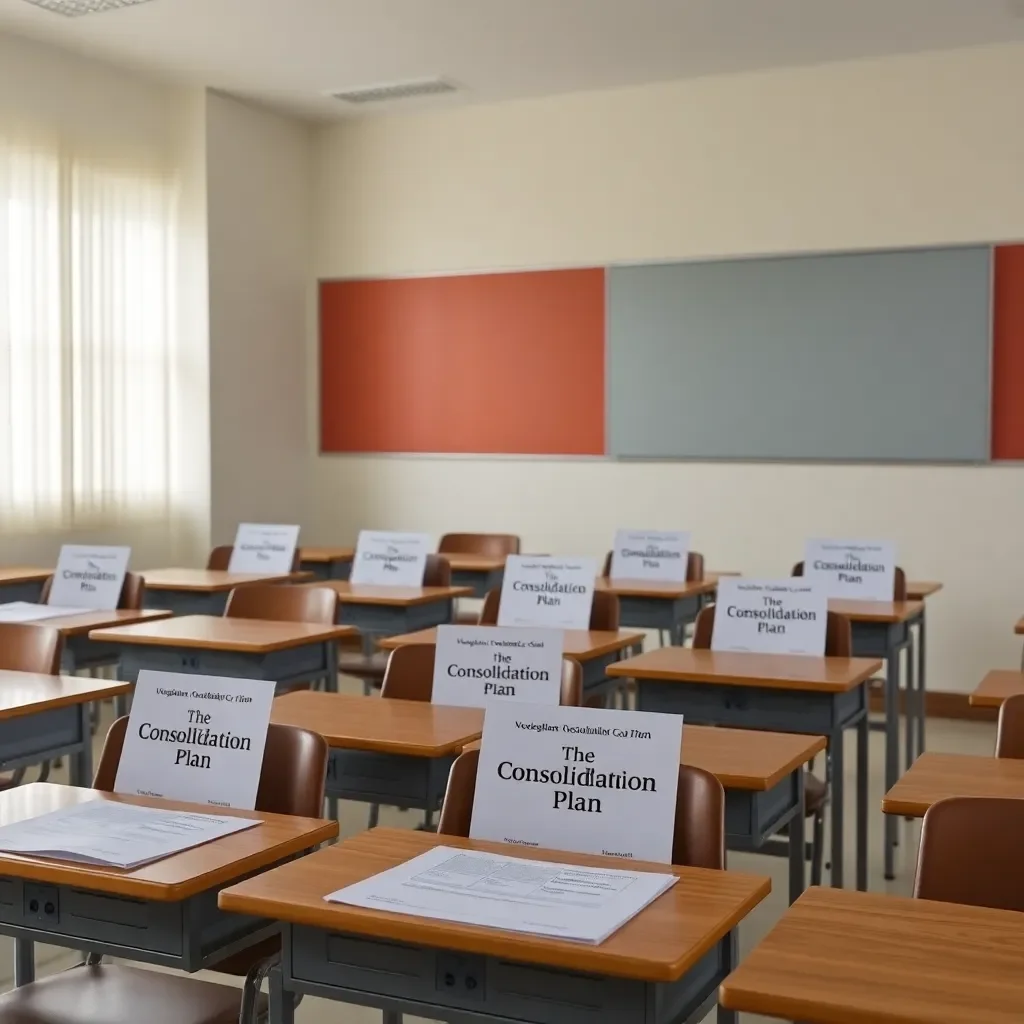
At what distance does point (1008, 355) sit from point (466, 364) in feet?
9.92

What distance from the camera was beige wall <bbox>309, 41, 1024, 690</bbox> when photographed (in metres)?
6.75

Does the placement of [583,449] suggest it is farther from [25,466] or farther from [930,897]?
[930,897]

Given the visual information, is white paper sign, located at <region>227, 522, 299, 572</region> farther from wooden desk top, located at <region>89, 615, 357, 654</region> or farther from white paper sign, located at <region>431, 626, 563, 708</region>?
white paper sign, located at <region>431, 626, 563, 708</region>

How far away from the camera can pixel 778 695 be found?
12.0ft

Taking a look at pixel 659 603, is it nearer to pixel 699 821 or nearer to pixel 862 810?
pixel 862 810

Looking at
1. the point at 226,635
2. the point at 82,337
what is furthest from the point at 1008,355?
the point at 82,337

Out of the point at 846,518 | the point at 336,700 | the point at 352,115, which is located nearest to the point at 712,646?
the point at 336,700

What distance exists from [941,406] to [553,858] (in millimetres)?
5370

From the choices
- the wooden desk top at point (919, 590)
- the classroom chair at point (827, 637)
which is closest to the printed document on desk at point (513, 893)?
the classroom chair at point (827, 637)

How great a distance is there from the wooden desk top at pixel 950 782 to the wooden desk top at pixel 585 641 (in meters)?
1.40

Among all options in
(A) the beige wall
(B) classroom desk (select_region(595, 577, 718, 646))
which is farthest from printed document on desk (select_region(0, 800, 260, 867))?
(A) the beige wall

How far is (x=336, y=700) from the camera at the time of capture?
3324mm

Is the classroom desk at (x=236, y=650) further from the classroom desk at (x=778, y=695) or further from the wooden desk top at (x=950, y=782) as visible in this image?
the wooden desk top at (x=950, y=782)

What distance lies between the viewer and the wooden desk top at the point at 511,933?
5.21 feet
